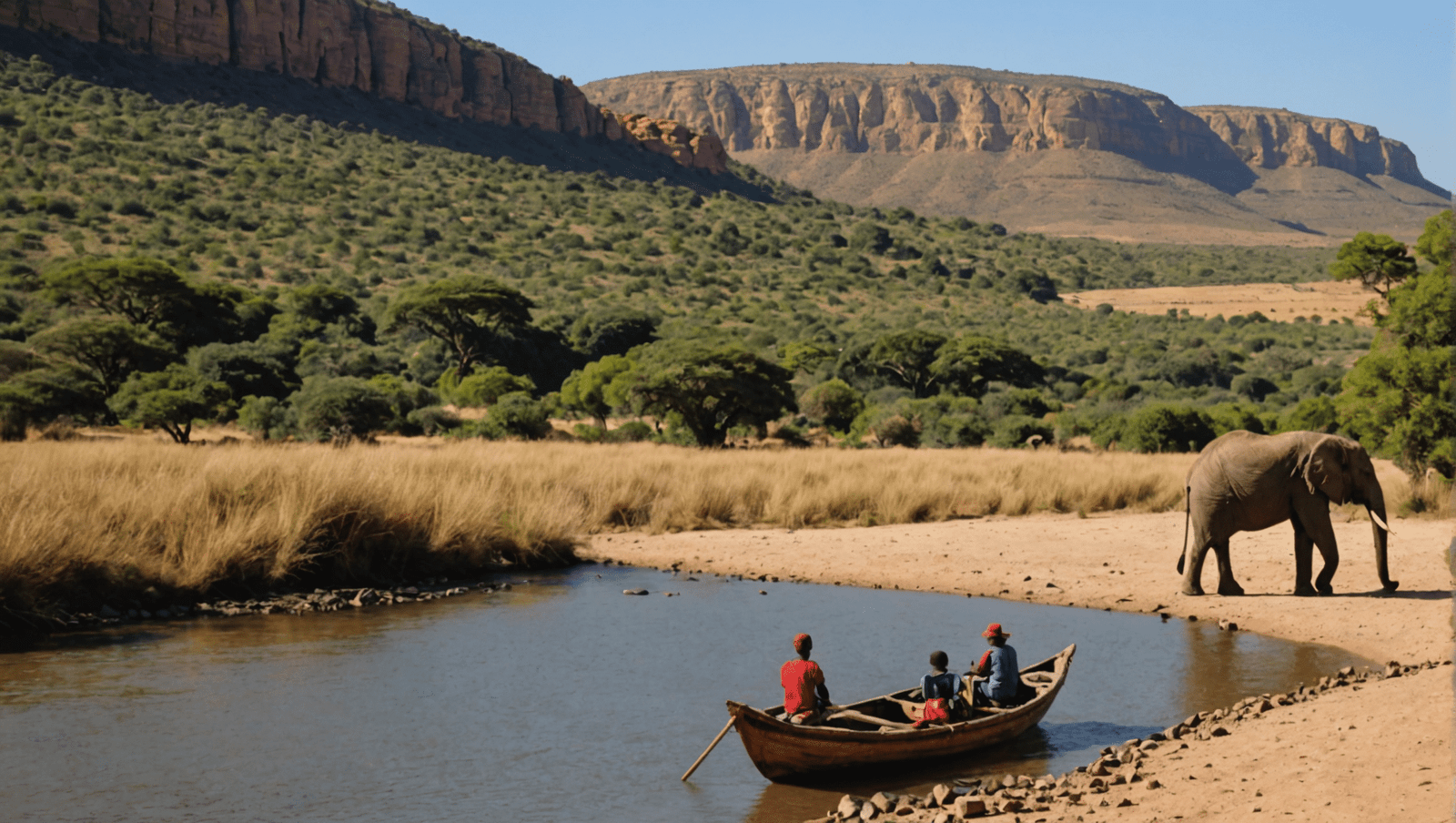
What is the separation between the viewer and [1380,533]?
13945mm

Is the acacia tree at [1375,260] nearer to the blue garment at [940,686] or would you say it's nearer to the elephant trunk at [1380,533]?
the elephant trunk at [1380,533]

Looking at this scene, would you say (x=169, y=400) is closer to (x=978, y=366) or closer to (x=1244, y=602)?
(x=1244, y=602)

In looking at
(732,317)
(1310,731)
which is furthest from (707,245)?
(1310,731)

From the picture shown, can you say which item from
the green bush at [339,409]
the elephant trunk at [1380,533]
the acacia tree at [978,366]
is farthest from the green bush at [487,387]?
the elephant trunk at [1380,533]

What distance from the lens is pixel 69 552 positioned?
13.6 meters

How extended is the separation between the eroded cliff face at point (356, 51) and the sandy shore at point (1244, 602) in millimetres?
77708

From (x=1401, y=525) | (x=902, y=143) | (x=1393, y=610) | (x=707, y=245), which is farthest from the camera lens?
(x=902, y=143)

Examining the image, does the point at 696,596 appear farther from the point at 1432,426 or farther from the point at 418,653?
the point at 1432,426

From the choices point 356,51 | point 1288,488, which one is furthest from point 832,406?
point 356,51

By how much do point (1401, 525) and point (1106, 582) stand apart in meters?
5.30

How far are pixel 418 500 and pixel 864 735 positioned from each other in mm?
10551

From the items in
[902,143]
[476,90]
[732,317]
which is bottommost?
[732,317]

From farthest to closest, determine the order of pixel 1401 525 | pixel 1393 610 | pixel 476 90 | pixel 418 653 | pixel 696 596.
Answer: pixel 476 90 → pixel 1401 525 → pixel 696 596 → pixel 1393 610 → pixel 418 653

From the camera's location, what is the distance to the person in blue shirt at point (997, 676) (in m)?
9.55
